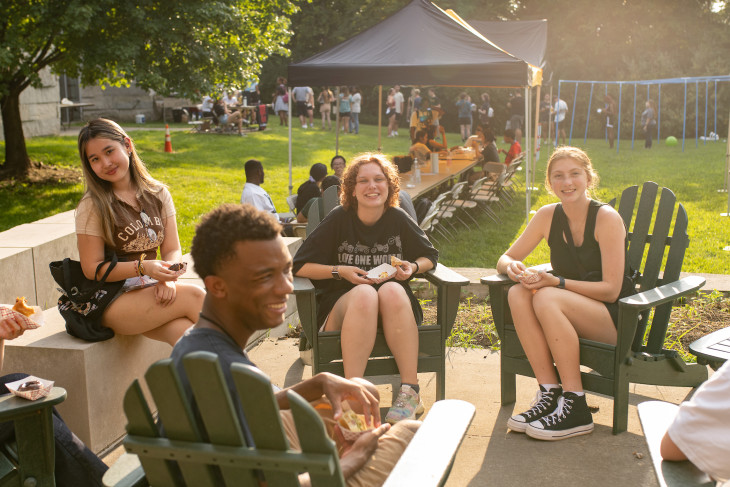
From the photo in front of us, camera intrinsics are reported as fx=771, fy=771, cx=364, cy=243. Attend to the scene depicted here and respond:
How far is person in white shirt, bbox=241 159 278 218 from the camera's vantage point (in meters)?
7.66

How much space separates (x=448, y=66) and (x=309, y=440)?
8395mm

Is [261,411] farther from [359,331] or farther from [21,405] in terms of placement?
[359,331]

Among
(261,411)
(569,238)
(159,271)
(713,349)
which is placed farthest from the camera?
(569,238)

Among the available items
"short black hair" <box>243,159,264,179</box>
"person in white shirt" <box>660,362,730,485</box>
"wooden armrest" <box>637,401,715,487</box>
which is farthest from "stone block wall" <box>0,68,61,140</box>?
"person in white shirt" <box>660,362,730,485</box>

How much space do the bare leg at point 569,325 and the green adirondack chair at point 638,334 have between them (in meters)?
0.08

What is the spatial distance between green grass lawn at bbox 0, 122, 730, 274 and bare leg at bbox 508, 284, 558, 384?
15.2 feet

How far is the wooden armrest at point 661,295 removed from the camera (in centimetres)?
371

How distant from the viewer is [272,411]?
69.3 inches

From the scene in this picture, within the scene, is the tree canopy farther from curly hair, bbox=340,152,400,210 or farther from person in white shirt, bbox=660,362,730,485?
person in white shirt, bbox=660,362,730,485

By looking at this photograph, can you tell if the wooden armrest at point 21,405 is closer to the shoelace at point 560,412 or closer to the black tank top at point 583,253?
the shoelace at point 560,412

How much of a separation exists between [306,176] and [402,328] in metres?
11.9

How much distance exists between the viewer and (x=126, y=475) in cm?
207

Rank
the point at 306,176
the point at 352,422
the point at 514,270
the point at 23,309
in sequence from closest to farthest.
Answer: the point at 352,422, the point at 23,309, the point at 514,270, the point at 306,176

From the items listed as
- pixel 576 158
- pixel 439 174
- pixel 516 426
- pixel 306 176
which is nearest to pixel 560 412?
pixel 516 426
